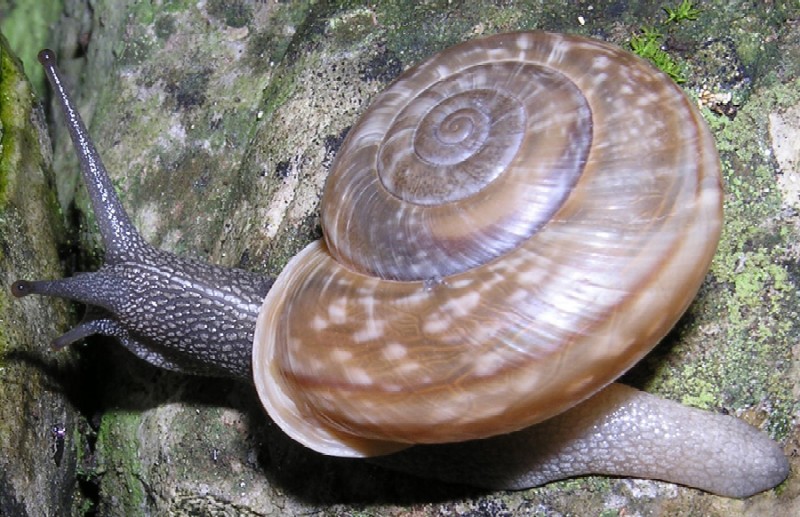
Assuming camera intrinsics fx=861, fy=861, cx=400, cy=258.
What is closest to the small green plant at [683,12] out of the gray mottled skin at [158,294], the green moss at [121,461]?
the gray mottled skin at [158,294]

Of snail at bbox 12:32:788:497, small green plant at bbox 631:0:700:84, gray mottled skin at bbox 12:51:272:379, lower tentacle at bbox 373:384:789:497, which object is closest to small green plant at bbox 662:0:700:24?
small green plant at bbox 631:0:700:84

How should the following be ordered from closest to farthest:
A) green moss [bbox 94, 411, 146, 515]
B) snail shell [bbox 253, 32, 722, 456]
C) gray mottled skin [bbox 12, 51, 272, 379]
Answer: snail shell [bbox 253, 32, 722, 456] < gray mottled skin [bbox 12, 51, 272, 379] < green moss [bbox 94, 411, 146, 515]

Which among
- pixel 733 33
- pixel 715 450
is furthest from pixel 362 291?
pixel 733 33

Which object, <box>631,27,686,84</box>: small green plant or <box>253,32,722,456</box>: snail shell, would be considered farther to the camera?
<box>631,27,686,84</box>: small green plant

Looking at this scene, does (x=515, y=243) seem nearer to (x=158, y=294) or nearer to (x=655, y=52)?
(x=655, y=52)

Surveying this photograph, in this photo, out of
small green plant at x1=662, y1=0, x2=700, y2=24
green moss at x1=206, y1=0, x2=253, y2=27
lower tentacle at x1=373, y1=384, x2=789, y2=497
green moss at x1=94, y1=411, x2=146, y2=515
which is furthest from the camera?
green moss at x1=206, y1=0, x2=253, y2=27

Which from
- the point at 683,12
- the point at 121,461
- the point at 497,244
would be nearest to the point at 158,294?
the point at 121,461

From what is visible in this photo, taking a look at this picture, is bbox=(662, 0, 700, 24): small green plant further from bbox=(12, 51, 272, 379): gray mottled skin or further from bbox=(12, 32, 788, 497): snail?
bbox=(12, 51, 272, 379): gray mottled skin
